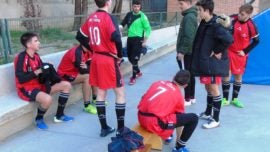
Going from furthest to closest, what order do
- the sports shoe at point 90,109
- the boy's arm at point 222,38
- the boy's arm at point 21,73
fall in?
the sports shoe at point 90,109, the boy's arm at point 21,73, the boy's arm at point 222,38

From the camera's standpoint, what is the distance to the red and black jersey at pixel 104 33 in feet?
13.2

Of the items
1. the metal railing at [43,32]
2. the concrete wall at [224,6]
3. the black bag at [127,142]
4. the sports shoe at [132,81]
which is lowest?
the sports shoe at [132,81]

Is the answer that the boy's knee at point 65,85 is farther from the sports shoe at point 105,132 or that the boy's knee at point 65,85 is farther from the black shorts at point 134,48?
the black shorts at point 134,48

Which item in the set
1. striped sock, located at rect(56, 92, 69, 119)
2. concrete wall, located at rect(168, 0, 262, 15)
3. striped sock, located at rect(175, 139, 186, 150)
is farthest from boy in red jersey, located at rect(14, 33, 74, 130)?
concrete wall, located at rect(168, 0, 262, 15)

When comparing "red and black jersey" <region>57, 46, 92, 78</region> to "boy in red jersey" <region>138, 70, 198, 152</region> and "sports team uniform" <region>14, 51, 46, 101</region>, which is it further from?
"boy in red jersey" <region>138, 70, 198, 152</region>

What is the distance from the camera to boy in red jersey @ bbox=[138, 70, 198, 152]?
11.3ft

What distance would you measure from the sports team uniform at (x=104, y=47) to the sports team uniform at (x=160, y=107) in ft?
2.50

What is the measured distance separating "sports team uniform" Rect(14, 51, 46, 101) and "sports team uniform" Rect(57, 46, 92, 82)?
1.81ft

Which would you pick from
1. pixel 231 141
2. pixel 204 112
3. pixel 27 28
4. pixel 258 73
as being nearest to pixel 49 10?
pixel 27 28

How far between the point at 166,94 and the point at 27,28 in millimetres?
3254

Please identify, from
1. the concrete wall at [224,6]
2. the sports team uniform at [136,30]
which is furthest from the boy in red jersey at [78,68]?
the concrete wall at [224,6]

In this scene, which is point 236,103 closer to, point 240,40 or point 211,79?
point 240,40

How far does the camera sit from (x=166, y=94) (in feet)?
11.3

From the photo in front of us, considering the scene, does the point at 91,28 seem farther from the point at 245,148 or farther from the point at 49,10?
the point at 49,10
